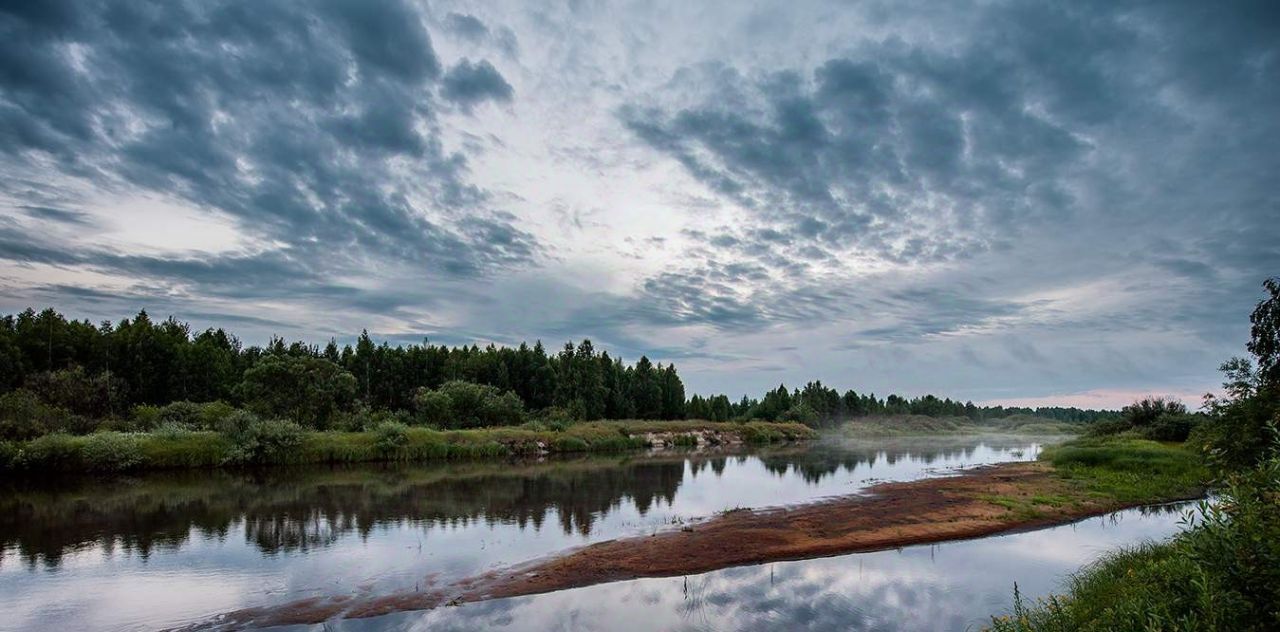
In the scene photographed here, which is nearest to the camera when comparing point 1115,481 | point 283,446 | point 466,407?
point 1115,481

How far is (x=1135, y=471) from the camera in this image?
38.9 meters

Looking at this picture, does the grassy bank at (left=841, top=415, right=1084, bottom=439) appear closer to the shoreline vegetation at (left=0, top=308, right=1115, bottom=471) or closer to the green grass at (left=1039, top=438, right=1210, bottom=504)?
the shoreline vegetation at (left=0, top=308, right=1115, bottom=471)

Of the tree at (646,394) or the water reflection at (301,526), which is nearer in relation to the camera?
the water reflection at (301,526)

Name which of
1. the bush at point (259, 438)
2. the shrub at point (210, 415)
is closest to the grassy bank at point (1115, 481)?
the bush at point (259, 438)

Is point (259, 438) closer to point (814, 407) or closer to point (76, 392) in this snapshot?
point (76, 392)

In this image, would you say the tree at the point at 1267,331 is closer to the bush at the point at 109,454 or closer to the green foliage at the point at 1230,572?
the green foliage at the point at 1230,572

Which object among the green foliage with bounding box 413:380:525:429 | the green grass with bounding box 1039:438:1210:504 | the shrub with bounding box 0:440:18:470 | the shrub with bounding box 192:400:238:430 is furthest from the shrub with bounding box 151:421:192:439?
the green grass with bounding box 1039:438:1210:504

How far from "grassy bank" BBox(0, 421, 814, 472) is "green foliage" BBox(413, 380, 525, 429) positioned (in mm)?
6840

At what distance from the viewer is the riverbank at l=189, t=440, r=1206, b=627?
1680 cm

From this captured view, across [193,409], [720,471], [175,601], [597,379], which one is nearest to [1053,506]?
[720,471]

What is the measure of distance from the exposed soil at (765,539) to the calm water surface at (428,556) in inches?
33.7

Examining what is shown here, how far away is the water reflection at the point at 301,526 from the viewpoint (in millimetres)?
16719

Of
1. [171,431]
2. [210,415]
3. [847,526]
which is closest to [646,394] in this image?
[210,415]

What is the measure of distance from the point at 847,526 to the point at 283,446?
41.8m
